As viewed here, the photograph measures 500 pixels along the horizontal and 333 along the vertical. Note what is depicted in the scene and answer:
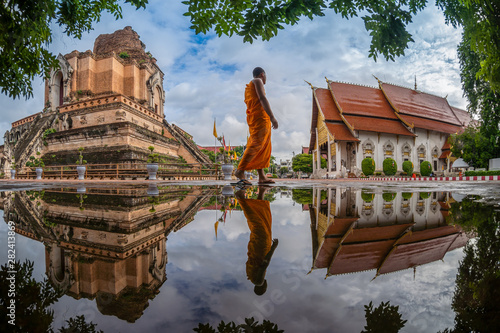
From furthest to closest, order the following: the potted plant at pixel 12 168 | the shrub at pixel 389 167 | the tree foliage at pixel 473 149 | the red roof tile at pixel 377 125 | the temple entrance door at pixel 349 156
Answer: the temple entrance door at pixel 349 156 < the red roof tile at pixel 377 125 < the shrub at pixel 389 167 < the potted plant at pixel 12 168 < the tree foliage at pixel 473 149

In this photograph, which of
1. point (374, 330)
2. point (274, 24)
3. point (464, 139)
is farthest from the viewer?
point (464, 139)

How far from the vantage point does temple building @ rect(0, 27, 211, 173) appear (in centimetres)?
1377

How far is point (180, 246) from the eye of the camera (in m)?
0.85

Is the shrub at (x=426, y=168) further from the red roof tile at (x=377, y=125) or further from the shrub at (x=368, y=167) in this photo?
the shrub at (x=368, y=167)

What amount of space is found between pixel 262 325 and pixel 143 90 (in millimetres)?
21132

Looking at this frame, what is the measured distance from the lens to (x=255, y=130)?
376 centimetres

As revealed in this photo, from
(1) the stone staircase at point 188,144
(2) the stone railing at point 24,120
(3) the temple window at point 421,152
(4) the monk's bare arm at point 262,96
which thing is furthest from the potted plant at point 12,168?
(3) the temple window at point 421,152

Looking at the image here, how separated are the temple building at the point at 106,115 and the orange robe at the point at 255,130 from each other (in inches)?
396

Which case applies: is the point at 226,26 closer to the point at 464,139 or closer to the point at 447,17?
the point at 447,17

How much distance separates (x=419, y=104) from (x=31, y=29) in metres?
25.9

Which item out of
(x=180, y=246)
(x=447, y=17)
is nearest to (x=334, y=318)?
(x=180, y=246)

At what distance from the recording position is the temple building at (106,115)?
13773 mm

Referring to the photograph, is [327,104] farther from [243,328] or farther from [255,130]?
[243,328]

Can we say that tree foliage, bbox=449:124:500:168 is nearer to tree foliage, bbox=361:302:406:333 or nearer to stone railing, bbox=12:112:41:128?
tree foliage, bbox=361:302:406:333
